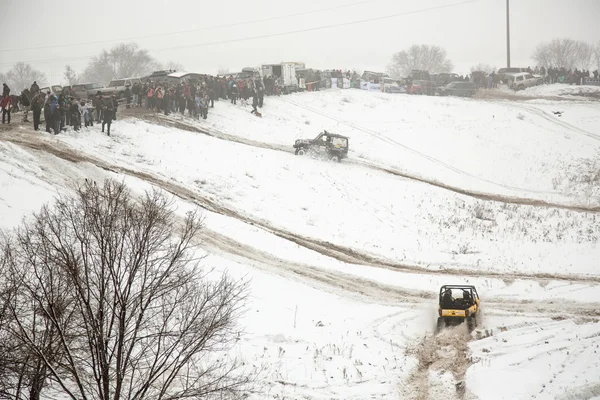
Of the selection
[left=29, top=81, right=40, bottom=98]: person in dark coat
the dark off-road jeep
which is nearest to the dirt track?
[left=29, top=81, right=40, bottom=98]: person in dark coat

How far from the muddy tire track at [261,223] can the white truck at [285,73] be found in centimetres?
2407

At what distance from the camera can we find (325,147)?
3241 cm

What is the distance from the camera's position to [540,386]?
11.9 m

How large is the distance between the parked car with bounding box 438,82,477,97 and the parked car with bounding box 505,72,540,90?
5.15 metres

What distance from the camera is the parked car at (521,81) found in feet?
182

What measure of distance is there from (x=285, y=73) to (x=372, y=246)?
2664 cm

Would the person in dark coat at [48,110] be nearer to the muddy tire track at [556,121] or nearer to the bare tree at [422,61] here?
the muddy tire track at [556,121]

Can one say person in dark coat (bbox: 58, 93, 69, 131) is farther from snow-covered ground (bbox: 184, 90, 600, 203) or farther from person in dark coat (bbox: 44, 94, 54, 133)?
snow-covered ground (bbox: 184, 90, 600, 203)

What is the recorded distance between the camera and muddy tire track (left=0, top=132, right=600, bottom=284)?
20.8 meters

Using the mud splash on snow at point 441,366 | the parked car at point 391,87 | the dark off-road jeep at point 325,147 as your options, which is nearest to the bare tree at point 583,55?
the parked car at point 391,87

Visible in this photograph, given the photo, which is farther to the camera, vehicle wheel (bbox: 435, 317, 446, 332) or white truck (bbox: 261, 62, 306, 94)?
white truck (bbox: 261, 62, 306, 94)

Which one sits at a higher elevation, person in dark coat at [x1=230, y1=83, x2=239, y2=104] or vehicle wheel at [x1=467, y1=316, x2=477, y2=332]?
person in dark coat at [x1=230, y1=83, x2=239, y2=104]

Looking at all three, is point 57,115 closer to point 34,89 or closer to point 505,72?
point 34,89

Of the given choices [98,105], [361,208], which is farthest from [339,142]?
[98,105]
